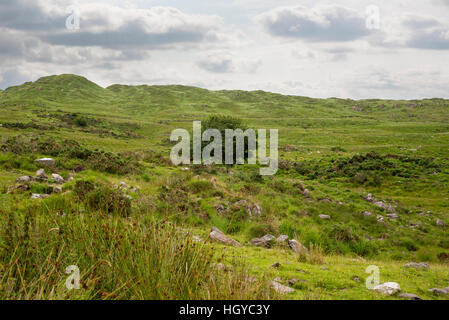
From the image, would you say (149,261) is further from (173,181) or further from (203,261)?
(173,181)

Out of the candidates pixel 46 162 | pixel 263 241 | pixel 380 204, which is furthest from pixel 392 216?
pixel 46 162

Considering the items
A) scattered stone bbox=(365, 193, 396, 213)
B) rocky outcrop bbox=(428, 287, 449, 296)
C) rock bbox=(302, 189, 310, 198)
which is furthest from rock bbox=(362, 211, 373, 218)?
rocky outcrop bbox=(428, 287, 449, 296)

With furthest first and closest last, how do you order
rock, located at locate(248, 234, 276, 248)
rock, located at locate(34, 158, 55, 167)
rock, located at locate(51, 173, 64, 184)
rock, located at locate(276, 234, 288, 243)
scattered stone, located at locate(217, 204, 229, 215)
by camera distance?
1. rock, located at locate(34, 158, 55, 167)
2. scattered stone, located at locate(217, 204, 229, 215)
3. rock, located at locate(51, 173, 64, 184)
4. rock, located at locate(276, 234, 288, 243)
5. rock, located at locate(248, 234, 276, 248)

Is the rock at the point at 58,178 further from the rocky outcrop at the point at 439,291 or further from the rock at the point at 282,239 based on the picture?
the rocky outcrop at the point at 439,291

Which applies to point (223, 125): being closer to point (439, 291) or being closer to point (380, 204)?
point (380, 204)

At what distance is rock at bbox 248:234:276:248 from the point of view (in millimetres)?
11344

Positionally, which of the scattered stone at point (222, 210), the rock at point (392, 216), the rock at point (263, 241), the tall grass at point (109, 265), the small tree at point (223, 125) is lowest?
the rock at point (392, 216)

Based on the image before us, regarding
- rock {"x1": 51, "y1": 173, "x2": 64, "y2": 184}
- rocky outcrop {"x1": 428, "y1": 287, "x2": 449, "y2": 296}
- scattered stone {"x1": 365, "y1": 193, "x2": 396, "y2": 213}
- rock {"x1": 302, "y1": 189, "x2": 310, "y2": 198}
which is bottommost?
scattered stone {"x1": 365, "y1": 193, "x2": 396, "y2": 213}

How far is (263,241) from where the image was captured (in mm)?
11484

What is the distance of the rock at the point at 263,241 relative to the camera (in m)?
11.3

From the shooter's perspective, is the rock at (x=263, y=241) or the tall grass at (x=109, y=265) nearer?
the tall grass at (x=109, y=265)

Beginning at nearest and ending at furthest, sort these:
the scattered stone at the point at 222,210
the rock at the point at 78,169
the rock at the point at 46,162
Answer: the scattered stone at the point at 222,210 < the rock at the point at 46,162 < the rock at the point at 78,169

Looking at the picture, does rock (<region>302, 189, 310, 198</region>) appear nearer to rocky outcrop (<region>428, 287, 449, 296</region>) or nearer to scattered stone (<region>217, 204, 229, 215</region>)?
scattered stone (<region>217, 204, 229, 215</region>)

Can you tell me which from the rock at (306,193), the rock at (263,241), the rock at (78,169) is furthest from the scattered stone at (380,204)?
the rock at (78,169)
